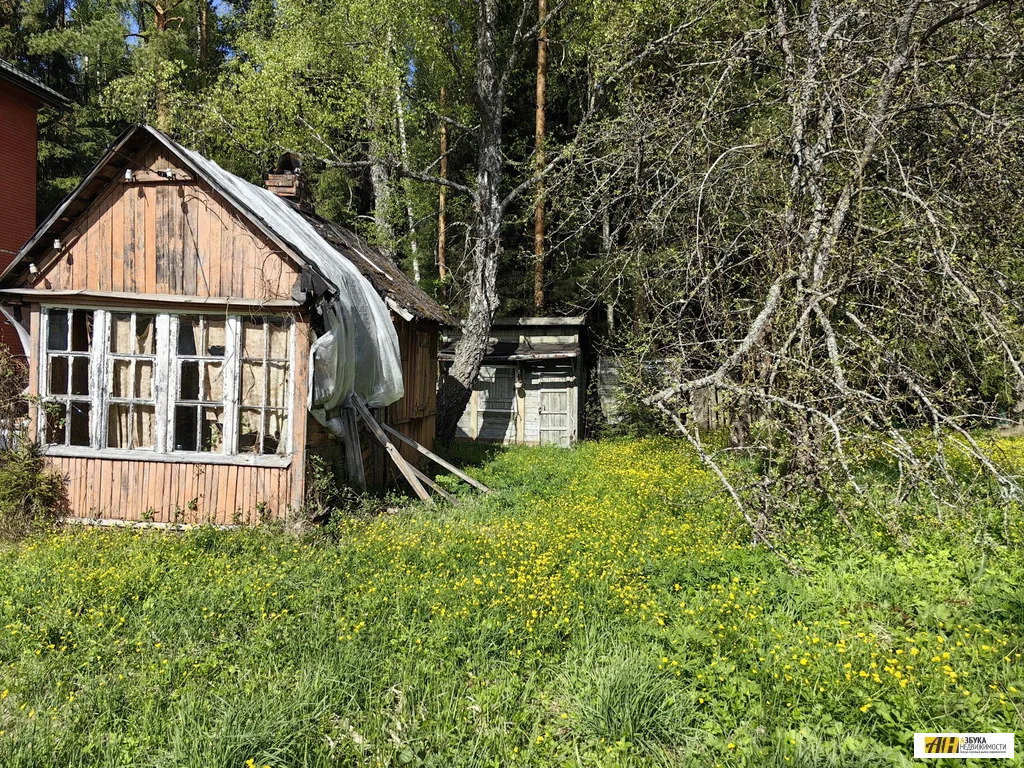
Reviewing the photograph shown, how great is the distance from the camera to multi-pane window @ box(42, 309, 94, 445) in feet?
26.0

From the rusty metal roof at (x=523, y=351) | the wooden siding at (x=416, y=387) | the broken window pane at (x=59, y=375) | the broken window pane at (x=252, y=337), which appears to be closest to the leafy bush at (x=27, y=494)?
the broken window pane at (x=59, y=375)

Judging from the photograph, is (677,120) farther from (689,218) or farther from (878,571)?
(878,571)

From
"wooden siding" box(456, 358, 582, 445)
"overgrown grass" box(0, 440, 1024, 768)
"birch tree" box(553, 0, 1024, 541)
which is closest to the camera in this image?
"overgrown grass" box(0, 440, 1024, 768)

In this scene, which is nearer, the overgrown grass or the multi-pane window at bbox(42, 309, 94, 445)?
the overgrown grass

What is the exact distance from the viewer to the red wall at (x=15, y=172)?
15.0 meters

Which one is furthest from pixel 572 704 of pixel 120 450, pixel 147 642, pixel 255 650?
pixel 120 450

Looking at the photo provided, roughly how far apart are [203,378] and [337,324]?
1824 millimetres

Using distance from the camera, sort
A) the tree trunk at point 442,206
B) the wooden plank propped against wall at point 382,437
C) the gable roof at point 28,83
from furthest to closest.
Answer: the tree trunk at point 442,206, the gable roof at point 28,83, the wooden plank propped against wall at point 382,437

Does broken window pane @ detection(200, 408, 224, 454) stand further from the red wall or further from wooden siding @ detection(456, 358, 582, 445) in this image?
the red wall

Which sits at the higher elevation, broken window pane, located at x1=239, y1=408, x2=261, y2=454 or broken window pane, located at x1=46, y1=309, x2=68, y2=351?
broken window pane, located at x1=46, y1=309, x2=68, y2=351

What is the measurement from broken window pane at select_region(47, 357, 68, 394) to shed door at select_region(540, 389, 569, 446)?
11528mm

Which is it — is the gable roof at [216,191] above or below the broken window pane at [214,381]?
above

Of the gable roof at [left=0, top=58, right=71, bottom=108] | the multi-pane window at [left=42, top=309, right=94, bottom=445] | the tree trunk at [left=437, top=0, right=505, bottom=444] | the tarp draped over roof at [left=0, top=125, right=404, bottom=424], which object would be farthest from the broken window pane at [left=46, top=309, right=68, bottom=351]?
the gable roof at [left=0, top=58, right=71, bottom=108]

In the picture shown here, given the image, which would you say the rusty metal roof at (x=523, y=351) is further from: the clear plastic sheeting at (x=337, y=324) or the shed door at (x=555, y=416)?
the clear plastic sheeting at (x=337, y=324)
